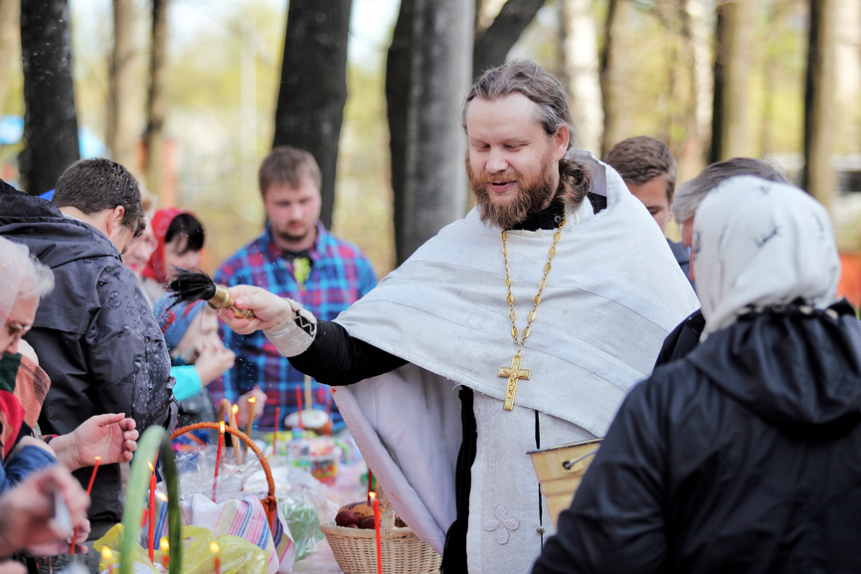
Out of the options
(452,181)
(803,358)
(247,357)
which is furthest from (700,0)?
(803,358)

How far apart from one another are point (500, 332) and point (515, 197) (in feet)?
1.46

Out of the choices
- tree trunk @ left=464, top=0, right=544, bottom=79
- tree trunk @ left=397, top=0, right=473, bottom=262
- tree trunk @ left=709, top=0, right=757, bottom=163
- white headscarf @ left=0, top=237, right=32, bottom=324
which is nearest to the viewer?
white headscarf @ left=0, top=237, right=32, bottom=324

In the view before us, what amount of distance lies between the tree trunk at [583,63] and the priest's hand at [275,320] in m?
11.6

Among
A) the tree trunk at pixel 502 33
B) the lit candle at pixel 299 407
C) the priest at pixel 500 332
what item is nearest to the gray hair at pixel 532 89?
the priest at pixel 500 332

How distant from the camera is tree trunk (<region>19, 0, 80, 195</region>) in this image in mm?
4848

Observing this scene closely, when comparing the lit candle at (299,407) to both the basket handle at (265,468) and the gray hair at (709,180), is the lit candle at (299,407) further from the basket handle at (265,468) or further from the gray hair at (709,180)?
the gray hair at (709,180)

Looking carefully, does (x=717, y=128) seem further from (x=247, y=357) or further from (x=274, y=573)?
(x=274, y=573)

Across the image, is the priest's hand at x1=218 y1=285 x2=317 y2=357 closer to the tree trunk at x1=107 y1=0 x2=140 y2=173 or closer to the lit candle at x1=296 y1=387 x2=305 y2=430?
the lit candle at x1=296 y1=387 x2=305 y2=430

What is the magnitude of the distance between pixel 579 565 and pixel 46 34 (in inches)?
168

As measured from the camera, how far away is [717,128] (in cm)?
1091

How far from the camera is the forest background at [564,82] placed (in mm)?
9492

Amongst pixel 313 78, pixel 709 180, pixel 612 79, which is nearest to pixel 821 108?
pixel 612 79

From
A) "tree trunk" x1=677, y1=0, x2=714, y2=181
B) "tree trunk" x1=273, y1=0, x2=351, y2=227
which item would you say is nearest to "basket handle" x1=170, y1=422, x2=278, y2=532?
"tree trunk" x1=273, y1=0, x2=351, y2=227

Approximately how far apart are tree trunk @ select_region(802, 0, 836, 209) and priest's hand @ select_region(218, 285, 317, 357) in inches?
395
